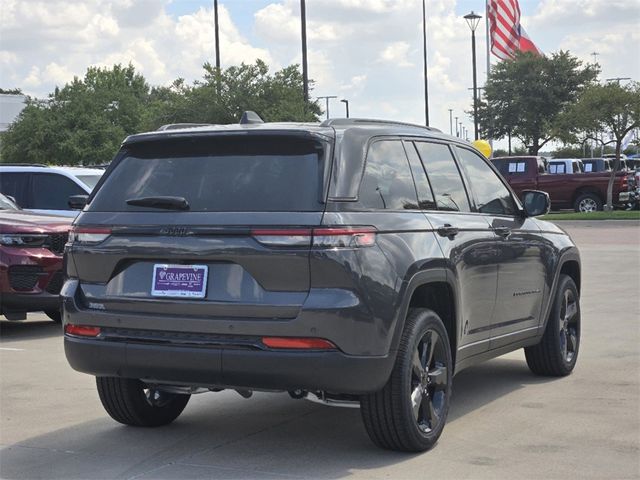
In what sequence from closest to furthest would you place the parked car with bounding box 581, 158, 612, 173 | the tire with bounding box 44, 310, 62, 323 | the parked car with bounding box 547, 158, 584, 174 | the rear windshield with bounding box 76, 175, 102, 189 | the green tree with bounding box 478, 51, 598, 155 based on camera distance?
the tire with bounding box 44, 310, 62, 323 → the rear windshield with bounding box 76, 175, 102, 189 → the parked car with bounding box 547, 158, 584, 174 → the parked car with bounding box 581, 158, 612, 173 → the green tree with bounding box 478, 51, 598, 155

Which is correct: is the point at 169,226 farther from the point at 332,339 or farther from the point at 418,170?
the point at 418,170

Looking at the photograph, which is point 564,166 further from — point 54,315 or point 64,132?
point 54,315

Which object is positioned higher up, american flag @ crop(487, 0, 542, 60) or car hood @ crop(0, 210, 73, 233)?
american flag @ crop(487, 0, 542, 60)

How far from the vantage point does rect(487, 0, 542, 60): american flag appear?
54094 mm

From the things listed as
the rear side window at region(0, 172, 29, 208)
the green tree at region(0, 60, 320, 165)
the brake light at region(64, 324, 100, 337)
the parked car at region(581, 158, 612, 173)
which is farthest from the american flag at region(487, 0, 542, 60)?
the brake light at region(64, 324, 100, 337)

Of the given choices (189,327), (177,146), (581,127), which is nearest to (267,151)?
(177,146)

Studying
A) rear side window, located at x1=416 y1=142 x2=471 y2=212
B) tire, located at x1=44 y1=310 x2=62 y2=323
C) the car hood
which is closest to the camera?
rear side window, located at x1=416 y1=142 x2=471 y2=212

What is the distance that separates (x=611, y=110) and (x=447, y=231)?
31.8m

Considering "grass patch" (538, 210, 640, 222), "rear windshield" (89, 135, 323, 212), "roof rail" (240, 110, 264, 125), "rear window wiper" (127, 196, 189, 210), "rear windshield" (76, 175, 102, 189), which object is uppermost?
"roof rail" (240, 110, 264, 125)

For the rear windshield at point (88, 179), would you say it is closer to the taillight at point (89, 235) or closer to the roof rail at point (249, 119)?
the roof rail at point (249, 119)

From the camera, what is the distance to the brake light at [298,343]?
5.39 meters

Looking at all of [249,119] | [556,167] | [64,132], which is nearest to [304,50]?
[556,167]

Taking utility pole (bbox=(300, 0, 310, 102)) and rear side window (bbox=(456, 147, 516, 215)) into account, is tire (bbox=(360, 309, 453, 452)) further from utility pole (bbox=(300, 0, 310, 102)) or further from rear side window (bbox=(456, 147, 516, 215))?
utility pole (bbox=(300, 0, 310, 102))

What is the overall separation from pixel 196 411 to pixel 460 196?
87.2 inches
